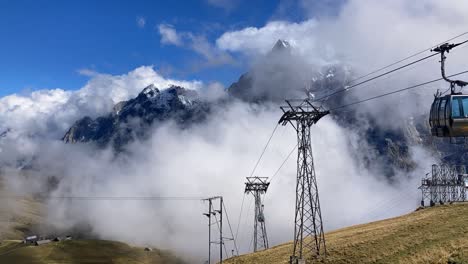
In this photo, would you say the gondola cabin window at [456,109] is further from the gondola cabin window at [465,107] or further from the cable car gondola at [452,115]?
the gondola cabin window at [465,107]

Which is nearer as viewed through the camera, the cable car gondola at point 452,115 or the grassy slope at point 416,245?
the cable car gondola at point 452,115

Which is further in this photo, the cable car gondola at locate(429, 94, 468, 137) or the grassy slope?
the grassy slope

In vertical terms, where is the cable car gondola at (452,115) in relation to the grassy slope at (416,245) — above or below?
above

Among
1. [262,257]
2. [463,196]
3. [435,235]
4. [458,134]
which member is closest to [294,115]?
[435,235]

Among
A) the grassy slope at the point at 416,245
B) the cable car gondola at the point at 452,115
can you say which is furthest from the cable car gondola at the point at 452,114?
the grassy slope at the point at 416,245

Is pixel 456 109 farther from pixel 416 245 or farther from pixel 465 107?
pixel 416 245

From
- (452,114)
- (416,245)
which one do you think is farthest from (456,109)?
(416,245)

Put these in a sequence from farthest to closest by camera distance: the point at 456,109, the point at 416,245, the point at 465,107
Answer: the point at 416,245 < the point at 456,109 < the point at 465,107

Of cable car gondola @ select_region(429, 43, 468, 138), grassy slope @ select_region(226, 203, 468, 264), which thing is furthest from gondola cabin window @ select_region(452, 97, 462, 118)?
grassy slope @ select_region(226, 203, 468, 264)

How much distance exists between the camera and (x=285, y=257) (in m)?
82.2

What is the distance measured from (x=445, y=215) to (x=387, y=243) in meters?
23.0

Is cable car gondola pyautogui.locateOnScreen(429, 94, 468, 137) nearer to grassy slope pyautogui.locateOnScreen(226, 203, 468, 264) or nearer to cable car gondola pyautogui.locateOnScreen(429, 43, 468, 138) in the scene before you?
cable car gondola pyautogui.locateOnScreen(429, 43, 468, 138)

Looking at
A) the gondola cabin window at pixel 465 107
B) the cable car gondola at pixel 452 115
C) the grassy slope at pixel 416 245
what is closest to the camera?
the gondola cabin window at pixel 465 107

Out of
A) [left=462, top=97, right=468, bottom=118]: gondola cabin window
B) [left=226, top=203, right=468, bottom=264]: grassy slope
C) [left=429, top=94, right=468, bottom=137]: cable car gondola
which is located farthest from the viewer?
[left=226, top=203, right=468, bottom=264]: grassy slope
